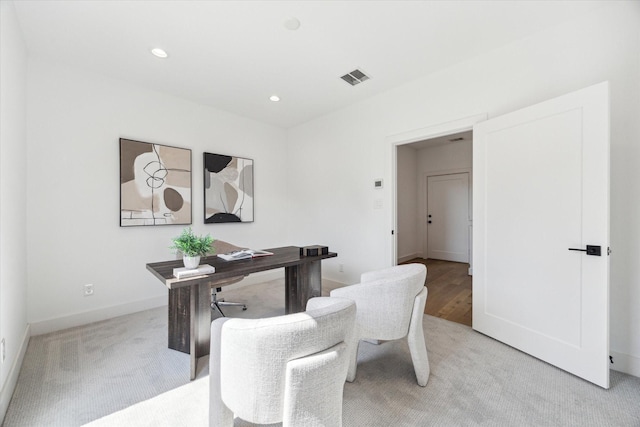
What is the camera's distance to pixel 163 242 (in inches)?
131

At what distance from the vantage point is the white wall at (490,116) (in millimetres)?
1924

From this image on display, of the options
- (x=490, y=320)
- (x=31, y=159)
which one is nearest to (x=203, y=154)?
(x=31, y=159)

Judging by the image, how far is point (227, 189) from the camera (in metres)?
3.94

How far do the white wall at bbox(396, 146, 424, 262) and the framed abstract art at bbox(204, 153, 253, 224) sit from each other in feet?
11.0

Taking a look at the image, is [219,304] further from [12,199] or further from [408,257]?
[408,257]

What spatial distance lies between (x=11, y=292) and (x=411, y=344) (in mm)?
2785

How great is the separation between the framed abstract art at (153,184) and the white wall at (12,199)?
2.59ft

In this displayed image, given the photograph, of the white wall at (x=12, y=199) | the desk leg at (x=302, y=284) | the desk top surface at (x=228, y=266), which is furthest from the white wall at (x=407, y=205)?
the white wall at (x=12, y=199)

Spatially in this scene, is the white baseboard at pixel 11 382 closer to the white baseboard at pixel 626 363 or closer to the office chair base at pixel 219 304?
the office chair base at pixel 219 304

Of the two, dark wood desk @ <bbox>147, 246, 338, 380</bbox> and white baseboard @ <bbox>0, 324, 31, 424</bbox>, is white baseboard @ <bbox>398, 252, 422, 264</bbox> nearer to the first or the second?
dark wood desk @ <bbox>147, 246, 338, 380</bbox>

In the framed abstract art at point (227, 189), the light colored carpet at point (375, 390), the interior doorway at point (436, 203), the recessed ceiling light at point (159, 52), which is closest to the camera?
the light colored carpet at point (375, 390)

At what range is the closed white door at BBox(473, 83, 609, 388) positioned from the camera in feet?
5.85

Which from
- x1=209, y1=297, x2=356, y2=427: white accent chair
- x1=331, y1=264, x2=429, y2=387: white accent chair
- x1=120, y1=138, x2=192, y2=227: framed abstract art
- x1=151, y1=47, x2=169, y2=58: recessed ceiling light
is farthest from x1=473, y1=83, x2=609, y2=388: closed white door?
x1=120, y1=138, x2=192, y2=227: framed abstract art

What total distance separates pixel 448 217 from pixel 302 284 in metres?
4.71
